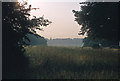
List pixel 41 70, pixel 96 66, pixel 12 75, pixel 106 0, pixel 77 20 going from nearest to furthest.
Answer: pixel 12 75, pixel 41 70, pixel 96 66, pixel 106 0, pixel 77 20

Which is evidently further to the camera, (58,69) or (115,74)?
(58,69)

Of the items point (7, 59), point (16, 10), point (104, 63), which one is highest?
point (16, 10)

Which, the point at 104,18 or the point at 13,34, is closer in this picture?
the point at 13,34

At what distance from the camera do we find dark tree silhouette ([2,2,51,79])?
11.8 m

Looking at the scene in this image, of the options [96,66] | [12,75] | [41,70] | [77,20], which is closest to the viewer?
[12,75]

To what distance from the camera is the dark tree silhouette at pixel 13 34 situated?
11.8 meters

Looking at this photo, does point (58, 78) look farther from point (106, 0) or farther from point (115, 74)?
point (106, 0)

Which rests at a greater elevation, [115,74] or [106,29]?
[106,29]

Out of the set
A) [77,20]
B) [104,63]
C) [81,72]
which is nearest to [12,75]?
[81,72]

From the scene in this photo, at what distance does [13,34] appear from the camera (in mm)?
11977

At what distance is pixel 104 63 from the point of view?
14.1 m

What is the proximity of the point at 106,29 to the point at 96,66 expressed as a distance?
5.60 meters

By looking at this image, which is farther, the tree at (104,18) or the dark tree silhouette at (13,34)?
the tree at (104,18)

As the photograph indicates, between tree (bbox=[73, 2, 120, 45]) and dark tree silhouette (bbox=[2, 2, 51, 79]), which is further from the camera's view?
tree (bbox=[73, 2, 120, 45])
